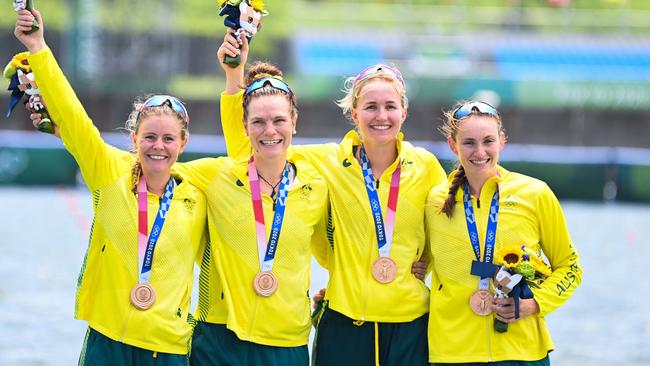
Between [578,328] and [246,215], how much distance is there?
653cm

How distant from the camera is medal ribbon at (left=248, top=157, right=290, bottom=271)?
4.99 m

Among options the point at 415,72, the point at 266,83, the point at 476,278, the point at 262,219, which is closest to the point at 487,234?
the point at 476,278

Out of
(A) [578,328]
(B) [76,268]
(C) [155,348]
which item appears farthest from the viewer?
(B) [76,268]

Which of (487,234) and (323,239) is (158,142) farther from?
(487,234)

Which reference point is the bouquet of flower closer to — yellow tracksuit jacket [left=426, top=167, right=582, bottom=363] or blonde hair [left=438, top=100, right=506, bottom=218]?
yellow tracksuit jacket [left=426, top=167, right=582, bottom=363]

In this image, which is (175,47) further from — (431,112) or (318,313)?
(318,313)

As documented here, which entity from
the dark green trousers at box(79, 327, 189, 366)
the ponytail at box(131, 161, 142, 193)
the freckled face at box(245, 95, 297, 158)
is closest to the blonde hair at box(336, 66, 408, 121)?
the freckled face at box(245, 95, 297, 158)

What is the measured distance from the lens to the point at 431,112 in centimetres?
2758

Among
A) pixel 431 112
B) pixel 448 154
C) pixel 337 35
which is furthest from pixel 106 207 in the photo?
pixel 337 35

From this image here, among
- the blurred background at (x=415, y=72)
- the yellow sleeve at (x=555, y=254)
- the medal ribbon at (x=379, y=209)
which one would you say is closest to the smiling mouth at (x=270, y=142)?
the medal ribbon at (x=379, y=209)

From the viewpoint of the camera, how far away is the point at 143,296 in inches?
191

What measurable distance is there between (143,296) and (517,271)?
1.59 meters

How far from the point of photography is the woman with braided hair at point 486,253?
5016 mm

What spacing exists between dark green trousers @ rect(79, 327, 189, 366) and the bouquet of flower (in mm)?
1436
